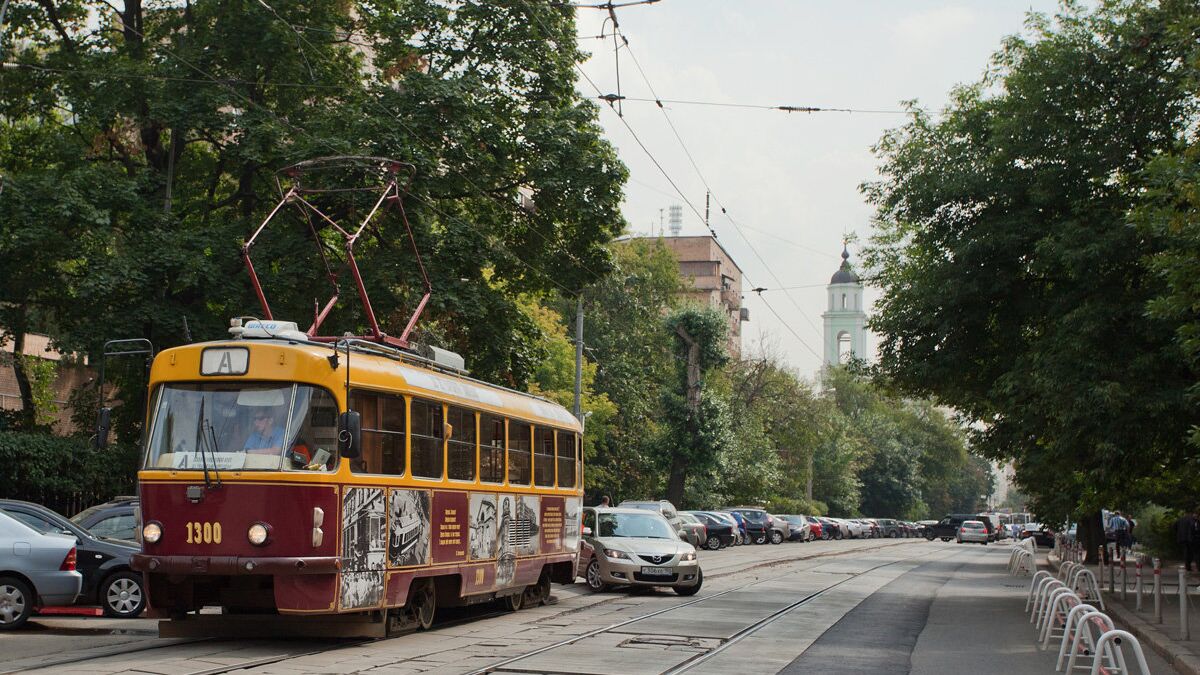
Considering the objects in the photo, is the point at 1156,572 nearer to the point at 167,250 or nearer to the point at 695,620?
the point at 695,620

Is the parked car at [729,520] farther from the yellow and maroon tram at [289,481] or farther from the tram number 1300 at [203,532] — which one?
the tram number 1300 at [203,532]

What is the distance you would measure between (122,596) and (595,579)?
30.7 ft

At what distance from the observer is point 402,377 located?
1473 cm

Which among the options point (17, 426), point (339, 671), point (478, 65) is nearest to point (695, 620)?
point (339, 671)

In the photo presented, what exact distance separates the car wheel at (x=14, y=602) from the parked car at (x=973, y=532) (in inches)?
2662

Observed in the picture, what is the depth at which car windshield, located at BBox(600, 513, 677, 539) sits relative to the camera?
2434 cm

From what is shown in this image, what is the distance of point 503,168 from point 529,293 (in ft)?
13.1

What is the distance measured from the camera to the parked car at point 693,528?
4675 cm

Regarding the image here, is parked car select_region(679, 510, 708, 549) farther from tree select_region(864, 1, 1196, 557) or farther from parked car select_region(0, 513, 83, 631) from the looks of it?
parked car select_region(0, 513, 83, 631)

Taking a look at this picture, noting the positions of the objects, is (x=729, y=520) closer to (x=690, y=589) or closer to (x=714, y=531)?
(x=714, y=531)

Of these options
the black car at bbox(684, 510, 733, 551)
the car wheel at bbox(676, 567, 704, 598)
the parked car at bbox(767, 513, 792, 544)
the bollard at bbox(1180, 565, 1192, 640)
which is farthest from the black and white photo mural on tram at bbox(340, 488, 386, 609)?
the parked car at bbox(767, 513, 792, 544)

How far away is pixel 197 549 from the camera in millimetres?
12883

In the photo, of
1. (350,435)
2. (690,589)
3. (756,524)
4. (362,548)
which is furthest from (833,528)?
(350,435)

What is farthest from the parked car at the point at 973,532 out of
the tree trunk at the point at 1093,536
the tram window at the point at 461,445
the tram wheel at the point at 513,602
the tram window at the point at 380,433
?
the tram window at the point at 380,433
